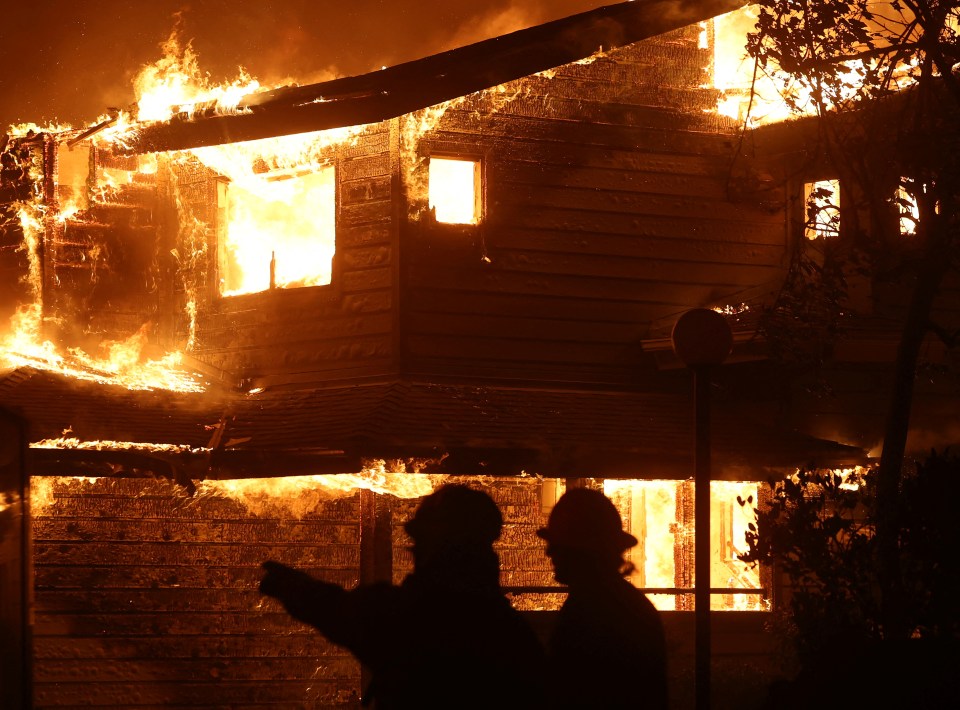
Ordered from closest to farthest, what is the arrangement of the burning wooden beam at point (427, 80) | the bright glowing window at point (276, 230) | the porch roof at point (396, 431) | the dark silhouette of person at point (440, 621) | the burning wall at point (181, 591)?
the dark silhouette of person at point (440, 621)
the porch roof at point (396, 431)
the burning wall at point (181, 591)
the burning wooden beam at point (427, 80)
the bright glowing window at point (276, 230)

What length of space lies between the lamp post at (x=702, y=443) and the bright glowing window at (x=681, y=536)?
25.2 feet

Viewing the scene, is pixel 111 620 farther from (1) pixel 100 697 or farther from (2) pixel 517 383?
(2) pixel 517 383

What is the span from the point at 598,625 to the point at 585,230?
10.1m

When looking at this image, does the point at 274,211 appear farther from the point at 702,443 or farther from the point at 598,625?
the point at 598,625

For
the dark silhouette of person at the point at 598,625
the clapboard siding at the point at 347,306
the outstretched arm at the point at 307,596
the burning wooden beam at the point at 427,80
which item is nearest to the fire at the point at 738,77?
the burning wooden beam at the point at 427,80

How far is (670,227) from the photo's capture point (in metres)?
14.6

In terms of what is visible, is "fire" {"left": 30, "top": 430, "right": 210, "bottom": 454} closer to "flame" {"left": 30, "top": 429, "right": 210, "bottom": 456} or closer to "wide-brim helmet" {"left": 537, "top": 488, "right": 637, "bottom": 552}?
"flame" {"left": 30, "top": 429, "right": 210, "bottom": 456}

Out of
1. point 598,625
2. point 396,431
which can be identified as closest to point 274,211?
point 396,431

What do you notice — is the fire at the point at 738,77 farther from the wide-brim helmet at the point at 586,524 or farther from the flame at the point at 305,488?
the wide-brim helmet at the point at 586,524

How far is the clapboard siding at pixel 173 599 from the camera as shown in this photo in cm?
1267

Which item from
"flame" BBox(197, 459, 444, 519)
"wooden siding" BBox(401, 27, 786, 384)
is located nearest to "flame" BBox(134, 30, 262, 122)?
"wooden siding" BBox(401, 27, 786, 384)

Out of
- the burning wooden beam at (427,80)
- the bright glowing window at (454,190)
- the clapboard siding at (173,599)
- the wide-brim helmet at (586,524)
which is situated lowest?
the clapboard siding at (173,599)

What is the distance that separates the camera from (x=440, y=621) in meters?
4.04

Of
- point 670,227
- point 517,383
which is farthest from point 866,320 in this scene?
point 517,383
